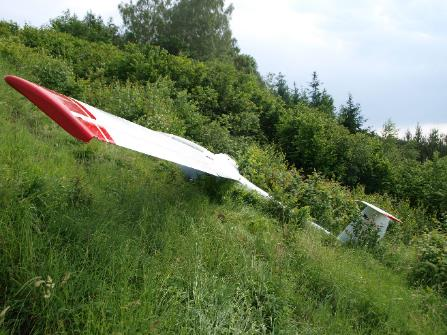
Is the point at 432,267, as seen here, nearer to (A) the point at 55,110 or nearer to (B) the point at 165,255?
(B) the point at 165,255

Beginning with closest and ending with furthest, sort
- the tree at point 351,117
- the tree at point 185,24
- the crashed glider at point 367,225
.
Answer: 1. the crashed glider at point 367,225
2. the tree at point 351,117
3. the tree at point 185,24

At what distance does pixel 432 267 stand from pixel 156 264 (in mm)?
4264

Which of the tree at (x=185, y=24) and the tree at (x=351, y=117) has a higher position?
the tree at (x=185, y=24)

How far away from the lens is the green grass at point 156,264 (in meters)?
2.50

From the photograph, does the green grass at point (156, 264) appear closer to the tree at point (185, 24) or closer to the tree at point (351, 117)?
the tree at point (351, 117)

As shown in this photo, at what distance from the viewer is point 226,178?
5.94m

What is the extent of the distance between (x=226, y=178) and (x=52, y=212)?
305 cm

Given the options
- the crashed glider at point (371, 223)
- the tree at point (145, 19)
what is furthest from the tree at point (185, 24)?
the crashed glider at point (371, 223)

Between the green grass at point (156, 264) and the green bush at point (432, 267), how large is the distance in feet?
0.89

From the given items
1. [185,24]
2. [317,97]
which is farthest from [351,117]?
[185,24]

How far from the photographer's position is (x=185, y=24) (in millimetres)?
37062

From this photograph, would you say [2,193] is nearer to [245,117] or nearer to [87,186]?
[87,186]

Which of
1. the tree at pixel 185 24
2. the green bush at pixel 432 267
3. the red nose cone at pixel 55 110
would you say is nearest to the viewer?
the red nose cone at pixel 55 110

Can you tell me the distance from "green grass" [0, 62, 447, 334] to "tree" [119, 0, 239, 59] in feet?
107
